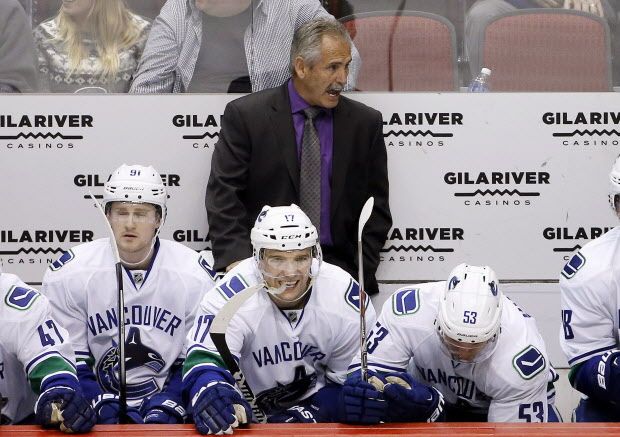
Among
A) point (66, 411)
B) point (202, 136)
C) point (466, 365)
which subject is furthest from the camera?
point (202, 136)

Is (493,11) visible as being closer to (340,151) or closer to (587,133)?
(587,133)

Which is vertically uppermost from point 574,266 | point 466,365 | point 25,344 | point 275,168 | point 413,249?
point 275,168

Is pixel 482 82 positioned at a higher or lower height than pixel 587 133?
higher

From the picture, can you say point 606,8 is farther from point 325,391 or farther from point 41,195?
point 41,195

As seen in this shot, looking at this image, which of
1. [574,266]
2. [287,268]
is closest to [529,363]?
[574,266]

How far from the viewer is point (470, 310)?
4164 mm

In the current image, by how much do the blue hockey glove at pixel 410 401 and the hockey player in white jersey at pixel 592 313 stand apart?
2.38ft

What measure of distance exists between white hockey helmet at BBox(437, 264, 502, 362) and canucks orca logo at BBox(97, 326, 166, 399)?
1233 millimetres

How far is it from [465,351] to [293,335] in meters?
0.69

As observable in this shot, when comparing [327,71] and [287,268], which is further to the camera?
[327,71]

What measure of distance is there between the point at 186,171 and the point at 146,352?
1.07 metres

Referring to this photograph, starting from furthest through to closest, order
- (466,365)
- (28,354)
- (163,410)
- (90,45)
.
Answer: (90,45) → (163,410) → (466,365) → (28,354)

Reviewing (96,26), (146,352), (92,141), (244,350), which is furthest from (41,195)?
(244,350)

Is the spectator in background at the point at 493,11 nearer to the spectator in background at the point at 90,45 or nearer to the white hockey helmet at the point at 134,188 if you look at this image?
the spectator in background at the point at 90,45
